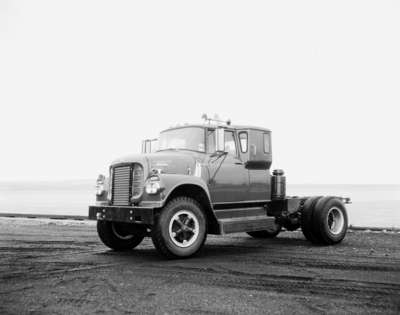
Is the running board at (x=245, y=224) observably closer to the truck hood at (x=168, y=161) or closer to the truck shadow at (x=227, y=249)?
the truck shadow at (x=227, y=249)

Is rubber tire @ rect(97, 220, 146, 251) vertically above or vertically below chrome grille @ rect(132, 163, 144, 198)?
below

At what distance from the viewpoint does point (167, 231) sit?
7363 mm

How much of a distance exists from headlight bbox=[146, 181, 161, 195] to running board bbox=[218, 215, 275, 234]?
4.90 feet

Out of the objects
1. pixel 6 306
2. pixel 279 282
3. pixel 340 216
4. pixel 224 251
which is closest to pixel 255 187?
pixel 224 251

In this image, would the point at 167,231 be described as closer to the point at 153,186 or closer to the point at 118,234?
the point at 153,186

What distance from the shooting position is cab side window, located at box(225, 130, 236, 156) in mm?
9102

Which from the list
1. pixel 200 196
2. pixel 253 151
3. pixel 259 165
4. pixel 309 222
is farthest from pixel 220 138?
pixel 309 222

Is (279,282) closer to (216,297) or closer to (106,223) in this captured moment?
(216,297)

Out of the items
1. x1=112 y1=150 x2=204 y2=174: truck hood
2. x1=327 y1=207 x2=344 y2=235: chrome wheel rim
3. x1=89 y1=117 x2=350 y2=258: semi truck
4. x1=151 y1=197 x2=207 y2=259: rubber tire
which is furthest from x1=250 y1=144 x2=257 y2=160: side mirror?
x1=327 y1=207 x2=344 y2=235: chrome wheel rim

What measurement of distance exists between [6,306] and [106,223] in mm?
4300

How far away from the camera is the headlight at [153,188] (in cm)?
742

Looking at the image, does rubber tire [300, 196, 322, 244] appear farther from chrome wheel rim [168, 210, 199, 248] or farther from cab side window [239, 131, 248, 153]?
chrome wheel rim [168, 210, 199, 248]

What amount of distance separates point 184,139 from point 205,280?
12.4 ft

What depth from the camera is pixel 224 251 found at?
29.0 feet
